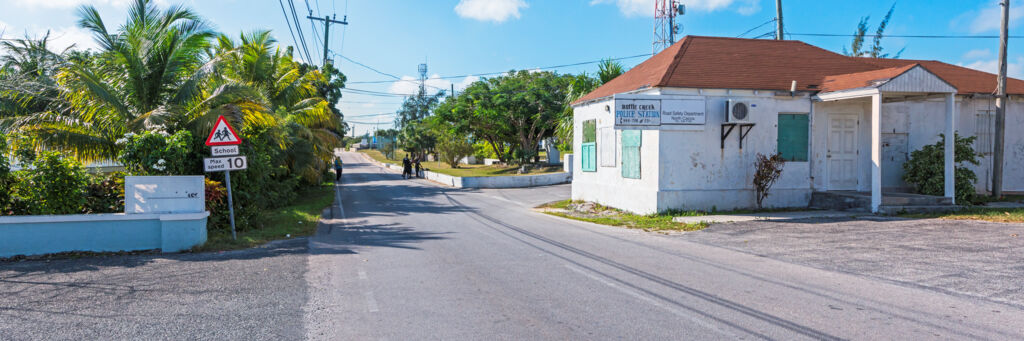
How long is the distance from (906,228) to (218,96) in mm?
14154

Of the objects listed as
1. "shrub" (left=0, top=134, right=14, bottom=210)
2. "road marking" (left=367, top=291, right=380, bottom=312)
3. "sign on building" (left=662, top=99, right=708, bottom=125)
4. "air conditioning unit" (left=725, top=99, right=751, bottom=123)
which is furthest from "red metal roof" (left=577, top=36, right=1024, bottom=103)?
"shrub" (left=0, top=134, right=14, bottom=210)

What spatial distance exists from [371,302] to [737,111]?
34.2ft

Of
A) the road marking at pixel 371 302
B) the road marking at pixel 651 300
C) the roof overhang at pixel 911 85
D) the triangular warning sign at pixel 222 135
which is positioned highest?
the roof overhang at pixel 911 85

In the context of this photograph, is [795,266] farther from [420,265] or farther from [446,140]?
[446,140]

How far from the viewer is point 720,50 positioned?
15.8 meters

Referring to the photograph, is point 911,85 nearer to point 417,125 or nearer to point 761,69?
point 761,69

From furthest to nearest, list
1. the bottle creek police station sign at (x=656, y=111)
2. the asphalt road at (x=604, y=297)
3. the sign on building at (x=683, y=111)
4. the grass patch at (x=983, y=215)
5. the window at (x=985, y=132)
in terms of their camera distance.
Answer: the window at (x=985, y=132) < the sign on building at (x=683, y=111) < the bottle creek police station sign at (x=656, y=111) < the grass patch at (x=983, y=215) < the asphalt road at (x=604, y=297)

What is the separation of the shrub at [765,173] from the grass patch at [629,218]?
66.1 inches

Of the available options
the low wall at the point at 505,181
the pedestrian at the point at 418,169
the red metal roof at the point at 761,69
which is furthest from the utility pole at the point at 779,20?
the pedestrian at the point at 418,169

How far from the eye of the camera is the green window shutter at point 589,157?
56.0ft

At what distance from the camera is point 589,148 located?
17344mm

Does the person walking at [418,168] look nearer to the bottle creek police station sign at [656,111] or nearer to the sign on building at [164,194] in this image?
the bottle creek police station sign at [656,111]

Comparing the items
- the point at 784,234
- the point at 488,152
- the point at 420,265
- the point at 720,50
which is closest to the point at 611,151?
the point at 720,50

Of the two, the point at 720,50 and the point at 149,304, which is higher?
the point at 720,50
